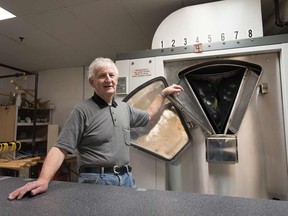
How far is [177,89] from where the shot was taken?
1.41m

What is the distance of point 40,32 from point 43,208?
2388 mm

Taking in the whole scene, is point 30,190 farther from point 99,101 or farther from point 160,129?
point 160,129

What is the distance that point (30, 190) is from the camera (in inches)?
29.7

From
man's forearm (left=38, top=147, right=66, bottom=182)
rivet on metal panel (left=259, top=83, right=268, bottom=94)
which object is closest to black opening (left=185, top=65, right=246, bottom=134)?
rivet on metal panel (left=259, top=83, right=268, bottom=94)

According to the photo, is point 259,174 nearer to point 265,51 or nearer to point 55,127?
point 265,51

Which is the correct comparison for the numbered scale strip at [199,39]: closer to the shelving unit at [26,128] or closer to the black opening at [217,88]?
the black opening at [217,88]

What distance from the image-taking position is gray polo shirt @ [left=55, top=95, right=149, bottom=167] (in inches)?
44.6

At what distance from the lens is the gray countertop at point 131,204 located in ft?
1.92

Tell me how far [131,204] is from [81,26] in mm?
2180

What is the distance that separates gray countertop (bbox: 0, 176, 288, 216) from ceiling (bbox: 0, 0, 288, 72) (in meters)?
1.69

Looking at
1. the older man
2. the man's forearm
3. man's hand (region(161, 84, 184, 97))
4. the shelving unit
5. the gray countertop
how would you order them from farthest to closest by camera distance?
the shelving unit
man's hand (region(161, 84, 184, 97))
the older man
the man's forearm
the gray countertop

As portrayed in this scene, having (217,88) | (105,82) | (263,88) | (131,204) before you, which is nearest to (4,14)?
(105,82)

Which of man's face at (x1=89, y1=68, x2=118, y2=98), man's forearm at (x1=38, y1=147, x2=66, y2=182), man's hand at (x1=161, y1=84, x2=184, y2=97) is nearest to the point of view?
man's forearm at (x1=38, y1=147, x2=66, y2=182)

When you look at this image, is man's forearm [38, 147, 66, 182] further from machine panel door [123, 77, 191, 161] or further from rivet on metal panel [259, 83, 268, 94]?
rivet on metal panel [259, 83, 268, 94]
